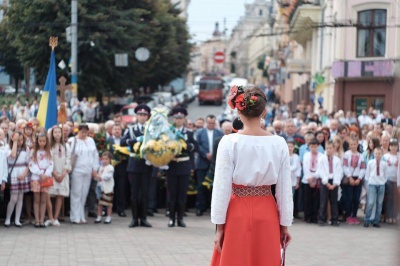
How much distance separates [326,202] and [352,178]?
754 millimetres

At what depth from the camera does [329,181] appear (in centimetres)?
1586

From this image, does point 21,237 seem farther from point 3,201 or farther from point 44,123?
point 44,123

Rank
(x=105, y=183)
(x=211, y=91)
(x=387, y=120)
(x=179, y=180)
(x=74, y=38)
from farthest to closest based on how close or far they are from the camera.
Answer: (x=211, y=91) < (x=74, y=38) < (x=387, y=120) < (x=105, y=183) < (x=179, y=180)

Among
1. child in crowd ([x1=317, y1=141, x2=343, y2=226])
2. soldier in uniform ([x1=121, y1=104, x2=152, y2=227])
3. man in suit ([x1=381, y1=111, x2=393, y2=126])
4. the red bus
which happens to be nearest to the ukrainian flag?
soldier in uniform ([x1=121, y1=104, x2=152, y2=227])

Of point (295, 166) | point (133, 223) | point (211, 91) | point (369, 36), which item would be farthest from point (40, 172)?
point (211, 91)

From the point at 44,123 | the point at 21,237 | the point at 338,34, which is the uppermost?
the point at 338,34

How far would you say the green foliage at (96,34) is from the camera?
91.5ft

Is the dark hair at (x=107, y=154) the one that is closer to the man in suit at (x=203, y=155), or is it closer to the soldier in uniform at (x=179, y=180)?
the soldier in uniform at (x=179, y=180)

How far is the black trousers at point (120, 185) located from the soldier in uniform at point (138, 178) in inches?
57.3

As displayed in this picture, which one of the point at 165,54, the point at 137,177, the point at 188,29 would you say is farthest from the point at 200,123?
the point at 188,29

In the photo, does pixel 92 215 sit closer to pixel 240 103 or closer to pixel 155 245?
pixel 155 245

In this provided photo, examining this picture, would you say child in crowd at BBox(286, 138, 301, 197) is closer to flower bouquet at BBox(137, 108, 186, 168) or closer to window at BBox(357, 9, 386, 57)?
flower bouquet at BBox(137, 108, 186, 168)

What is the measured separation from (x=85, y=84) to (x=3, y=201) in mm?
25095

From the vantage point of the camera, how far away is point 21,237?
1301cm
